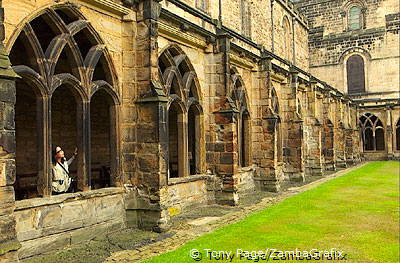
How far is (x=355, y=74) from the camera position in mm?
34031

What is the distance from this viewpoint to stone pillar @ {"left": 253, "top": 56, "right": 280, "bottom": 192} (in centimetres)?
1342

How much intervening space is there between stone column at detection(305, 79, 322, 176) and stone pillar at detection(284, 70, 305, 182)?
10.6 feet

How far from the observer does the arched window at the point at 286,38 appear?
24172mm

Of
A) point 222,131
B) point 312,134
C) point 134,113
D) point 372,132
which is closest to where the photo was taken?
point 134,113

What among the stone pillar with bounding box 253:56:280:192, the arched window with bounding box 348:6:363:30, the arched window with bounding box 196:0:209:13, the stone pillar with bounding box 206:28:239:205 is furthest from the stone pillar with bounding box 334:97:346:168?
the stone pillar with bounding box 206:28:239:205

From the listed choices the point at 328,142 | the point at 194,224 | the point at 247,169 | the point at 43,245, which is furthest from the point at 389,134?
the point at 43,245

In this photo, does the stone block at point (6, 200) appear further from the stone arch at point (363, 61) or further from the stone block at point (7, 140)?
the stone arch at point (363, 61)

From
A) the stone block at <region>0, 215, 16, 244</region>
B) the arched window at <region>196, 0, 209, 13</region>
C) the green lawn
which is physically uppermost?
the arched window at <region>196, 0, 209, 13</region>

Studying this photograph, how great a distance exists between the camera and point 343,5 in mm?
35219

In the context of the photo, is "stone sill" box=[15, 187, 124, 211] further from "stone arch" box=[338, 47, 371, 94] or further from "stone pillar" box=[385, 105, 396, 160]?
"stone arch" box=[338, 47, 371, 94]

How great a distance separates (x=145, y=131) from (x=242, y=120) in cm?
651

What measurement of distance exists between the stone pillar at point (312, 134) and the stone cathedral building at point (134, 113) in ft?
0.17

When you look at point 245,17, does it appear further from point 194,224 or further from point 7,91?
point 7,91

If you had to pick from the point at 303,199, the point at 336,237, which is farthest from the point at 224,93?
the point at 336,237
